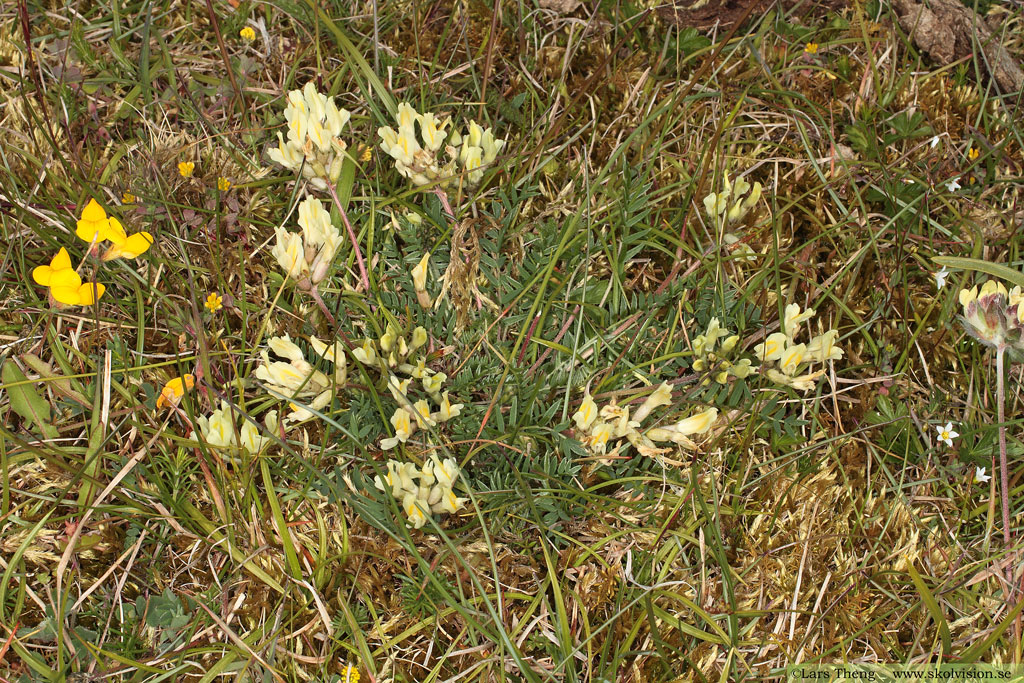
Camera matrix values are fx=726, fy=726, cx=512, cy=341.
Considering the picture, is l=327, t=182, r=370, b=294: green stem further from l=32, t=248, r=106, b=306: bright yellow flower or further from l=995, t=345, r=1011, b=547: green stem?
l=995, t=345, r=1011, b=547: green stem

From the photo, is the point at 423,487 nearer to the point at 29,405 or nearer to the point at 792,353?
the point at 792,353

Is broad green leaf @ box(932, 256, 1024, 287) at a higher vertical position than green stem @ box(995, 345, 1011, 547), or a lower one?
higher

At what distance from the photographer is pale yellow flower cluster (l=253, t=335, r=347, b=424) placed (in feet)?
7.39

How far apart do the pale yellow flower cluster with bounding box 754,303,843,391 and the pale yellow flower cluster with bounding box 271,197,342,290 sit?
1451mm

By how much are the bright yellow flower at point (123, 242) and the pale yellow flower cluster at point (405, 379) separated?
874mm

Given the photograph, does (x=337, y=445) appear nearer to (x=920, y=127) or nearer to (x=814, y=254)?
(x=814, y=254)

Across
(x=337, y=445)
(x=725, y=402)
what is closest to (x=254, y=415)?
(x=337, y=445)

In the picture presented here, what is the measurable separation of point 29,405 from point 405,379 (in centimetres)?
128

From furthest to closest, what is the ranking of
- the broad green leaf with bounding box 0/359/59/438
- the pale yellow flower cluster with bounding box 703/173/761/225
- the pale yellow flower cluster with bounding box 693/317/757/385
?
the pale yellow flower cluster with bounding box 703/173/761/225 → the broad green leaf with bounding box 0/359/59/438 → the pale yellow flower cluster with bounding box 693/317/757/385

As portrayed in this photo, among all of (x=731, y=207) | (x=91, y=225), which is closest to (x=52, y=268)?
(x=91, y=225)

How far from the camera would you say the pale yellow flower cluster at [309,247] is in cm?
229

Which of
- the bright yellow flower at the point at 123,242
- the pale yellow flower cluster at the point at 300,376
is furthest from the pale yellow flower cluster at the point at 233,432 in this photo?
the bright yellow flower at the point at 123,242

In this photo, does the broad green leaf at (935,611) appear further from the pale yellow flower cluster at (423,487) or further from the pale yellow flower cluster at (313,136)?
the pale yellow flower cluster at (313,136)

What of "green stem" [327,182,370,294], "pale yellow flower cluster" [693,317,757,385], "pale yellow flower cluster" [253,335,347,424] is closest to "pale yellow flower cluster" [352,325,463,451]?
"pale yellow flower cluster" [253,335,347,424]
